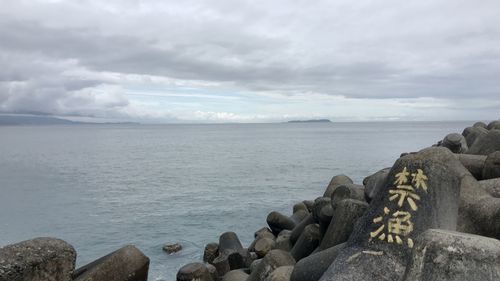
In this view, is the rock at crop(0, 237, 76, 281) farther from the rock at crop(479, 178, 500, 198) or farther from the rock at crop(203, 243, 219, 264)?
the rock at crop(203, 243, 219, 264)

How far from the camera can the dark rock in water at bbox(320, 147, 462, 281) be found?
572cm

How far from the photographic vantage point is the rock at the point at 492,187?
757 cm

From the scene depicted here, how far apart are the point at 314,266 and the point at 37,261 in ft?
13.0

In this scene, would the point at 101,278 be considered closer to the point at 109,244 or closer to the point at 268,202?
the point at 109,244

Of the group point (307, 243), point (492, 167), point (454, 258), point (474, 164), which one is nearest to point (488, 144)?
point (474, 164)

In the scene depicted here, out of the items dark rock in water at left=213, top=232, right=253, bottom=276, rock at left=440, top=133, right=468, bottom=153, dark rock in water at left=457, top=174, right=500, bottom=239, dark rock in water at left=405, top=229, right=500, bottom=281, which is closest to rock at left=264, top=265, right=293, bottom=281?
dark rock in water at left=457, top=174, right=500, bottom=239

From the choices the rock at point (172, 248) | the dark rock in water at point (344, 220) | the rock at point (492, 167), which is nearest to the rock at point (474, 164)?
the rock at point (492, 167)

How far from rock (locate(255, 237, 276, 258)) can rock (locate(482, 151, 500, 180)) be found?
7279mm

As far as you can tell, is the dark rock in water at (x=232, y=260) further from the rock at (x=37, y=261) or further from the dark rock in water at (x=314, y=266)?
the rock at (x=37, y=261)

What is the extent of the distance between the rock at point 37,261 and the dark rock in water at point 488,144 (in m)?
10.5

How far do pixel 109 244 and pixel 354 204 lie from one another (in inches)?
577

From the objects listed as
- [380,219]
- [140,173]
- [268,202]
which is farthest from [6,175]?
[380,219]

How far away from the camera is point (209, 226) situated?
22.4 meters

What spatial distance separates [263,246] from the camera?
14766mm
